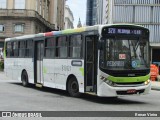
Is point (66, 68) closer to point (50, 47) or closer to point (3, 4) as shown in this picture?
point (50, 47)

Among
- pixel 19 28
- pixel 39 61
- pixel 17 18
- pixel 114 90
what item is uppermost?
pixel 17 18

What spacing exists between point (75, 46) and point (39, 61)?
176 inches

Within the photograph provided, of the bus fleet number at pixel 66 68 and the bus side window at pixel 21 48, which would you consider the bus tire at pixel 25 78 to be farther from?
the bus fleet number at pixel 66 68

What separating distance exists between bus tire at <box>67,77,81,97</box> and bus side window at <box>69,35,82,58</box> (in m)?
1.02

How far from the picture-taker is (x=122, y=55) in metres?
15.4

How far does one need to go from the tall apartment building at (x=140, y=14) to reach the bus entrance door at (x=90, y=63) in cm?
4342

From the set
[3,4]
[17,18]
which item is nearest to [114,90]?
[17,18]

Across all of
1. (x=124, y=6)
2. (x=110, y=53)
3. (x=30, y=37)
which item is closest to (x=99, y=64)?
(x=110, y=53)

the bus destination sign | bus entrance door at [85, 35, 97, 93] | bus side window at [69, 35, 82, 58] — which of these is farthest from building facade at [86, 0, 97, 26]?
the bus destination sign

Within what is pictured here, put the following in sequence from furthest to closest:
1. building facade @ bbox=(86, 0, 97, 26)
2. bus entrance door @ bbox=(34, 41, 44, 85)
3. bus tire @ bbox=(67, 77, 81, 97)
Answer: building facade @ bbox=(86, 0, 97, 26) → bus entrance door @ bbox=(34, 41, 44, 85) → bus tire @ bbox=(67, 77, 81, 97)

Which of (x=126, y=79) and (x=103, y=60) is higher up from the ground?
(x=103, y=60)

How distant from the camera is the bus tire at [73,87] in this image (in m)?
17.3

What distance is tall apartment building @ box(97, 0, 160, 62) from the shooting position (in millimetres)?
59562

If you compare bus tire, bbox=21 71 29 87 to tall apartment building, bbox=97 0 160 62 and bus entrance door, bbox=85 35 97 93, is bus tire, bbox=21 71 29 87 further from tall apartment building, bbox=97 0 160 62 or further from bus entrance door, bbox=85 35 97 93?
tall apartment building, bbox=97 0 160 62
